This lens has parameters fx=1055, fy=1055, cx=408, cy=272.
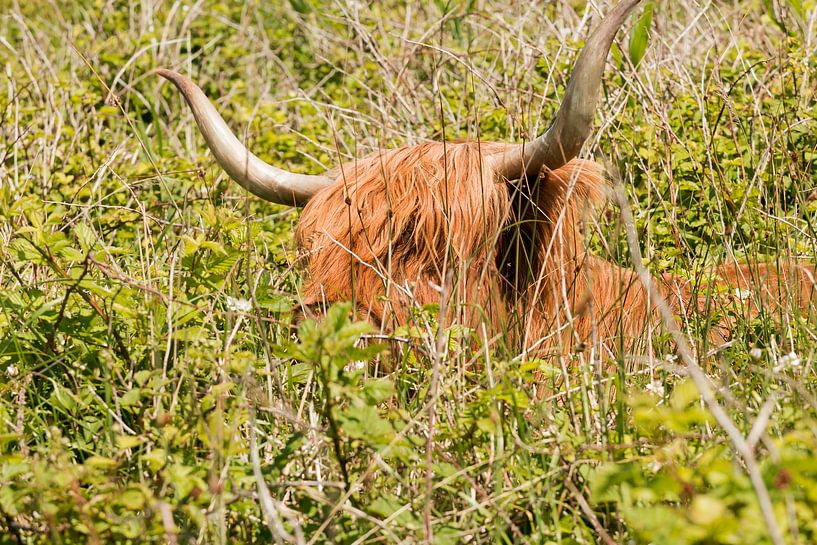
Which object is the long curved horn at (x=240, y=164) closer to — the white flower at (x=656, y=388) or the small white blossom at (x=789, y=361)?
the white flower at (x=656, y=388)

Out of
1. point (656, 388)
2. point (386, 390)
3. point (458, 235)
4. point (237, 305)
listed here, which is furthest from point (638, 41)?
point (386, 390)

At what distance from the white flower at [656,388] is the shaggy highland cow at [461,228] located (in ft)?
1.91

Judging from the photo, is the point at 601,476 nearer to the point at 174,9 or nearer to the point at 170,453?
the point at 170,453

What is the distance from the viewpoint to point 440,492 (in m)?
2.40

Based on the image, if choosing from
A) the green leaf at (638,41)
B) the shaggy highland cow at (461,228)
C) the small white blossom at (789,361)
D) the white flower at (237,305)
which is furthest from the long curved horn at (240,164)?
the small white blossom at (789,361)

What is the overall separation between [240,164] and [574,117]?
4.29 feet

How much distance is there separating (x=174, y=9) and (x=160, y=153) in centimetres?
218

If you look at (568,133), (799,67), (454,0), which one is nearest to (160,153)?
(454,0)

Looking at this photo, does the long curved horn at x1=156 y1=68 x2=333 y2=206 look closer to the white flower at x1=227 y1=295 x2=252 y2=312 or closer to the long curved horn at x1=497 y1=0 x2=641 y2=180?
the long curved horn at x1=497 y1=0 x2=641 y2=180

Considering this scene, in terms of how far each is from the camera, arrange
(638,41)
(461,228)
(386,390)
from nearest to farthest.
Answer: (386,390) < (461,228) < (638,41)

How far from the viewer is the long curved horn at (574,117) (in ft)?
9.41

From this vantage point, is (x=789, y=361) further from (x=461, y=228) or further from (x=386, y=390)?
(x=461, y=228)

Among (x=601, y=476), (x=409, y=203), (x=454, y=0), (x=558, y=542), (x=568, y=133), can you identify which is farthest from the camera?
(x=454, y=0)

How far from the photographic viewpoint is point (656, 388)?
8.75 feet
